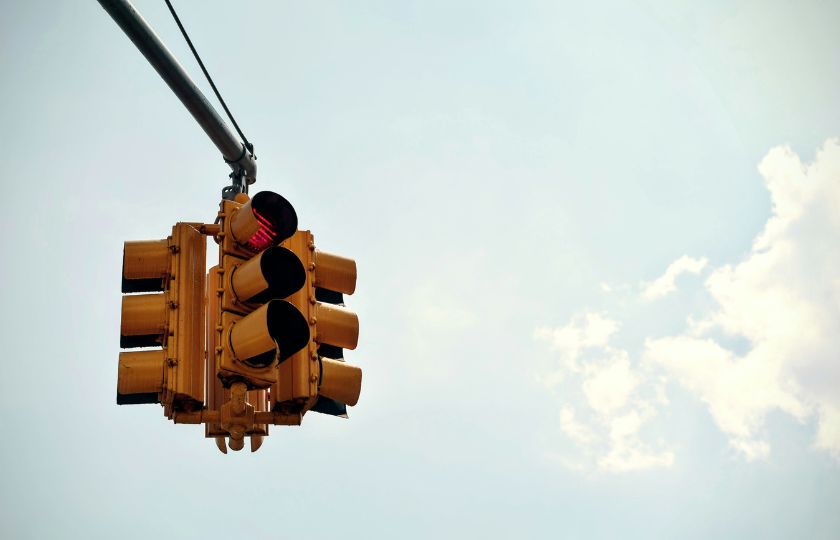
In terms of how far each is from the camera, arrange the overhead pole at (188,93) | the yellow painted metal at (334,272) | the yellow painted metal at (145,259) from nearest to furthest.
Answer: the overhead pole at (188,93) → the yellow painted metal at (145,259) → the yellow painted metal at (334,272)

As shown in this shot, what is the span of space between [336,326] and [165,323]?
111cm

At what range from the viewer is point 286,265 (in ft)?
19.1

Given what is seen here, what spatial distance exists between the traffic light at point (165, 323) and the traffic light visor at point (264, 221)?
47 cm

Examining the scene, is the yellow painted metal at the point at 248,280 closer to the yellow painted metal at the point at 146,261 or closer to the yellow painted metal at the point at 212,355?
the yellow painted metal at the point at 212,355

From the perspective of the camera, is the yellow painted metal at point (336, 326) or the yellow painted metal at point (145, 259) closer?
the yellow painted metal at point (145, 259)

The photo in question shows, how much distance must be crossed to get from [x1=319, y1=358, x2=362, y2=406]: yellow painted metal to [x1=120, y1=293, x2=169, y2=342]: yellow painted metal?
3.52 ft

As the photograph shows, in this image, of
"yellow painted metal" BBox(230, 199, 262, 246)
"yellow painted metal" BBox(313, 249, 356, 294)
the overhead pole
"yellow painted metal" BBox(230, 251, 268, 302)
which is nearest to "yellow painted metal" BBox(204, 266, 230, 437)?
"yellow painted metal" BBox(230, 251, 268, 302)

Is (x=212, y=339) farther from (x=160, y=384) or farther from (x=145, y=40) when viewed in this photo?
(x=145, y=40)

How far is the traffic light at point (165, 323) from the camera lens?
5812 millimetres

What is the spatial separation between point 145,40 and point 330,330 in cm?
217

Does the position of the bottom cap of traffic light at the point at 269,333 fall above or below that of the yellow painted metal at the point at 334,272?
below

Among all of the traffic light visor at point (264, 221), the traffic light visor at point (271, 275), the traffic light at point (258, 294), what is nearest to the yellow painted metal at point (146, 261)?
the traffic light at point (258, 294)

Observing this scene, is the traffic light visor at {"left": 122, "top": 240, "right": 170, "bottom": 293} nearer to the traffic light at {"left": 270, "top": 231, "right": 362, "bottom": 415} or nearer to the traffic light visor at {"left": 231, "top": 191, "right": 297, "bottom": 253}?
the traffic light visor at {"left": 231, "top": 191, "right": 297, "bottom": 253}

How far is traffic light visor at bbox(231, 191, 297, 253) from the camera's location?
602cm
